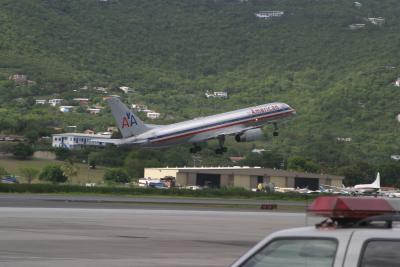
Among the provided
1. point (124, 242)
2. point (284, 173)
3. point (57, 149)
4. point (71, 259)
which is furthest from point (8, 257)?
point (57, 149)

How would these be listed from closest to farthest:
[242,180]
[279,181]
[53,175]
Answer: [53,175], [242,180], [279,181]

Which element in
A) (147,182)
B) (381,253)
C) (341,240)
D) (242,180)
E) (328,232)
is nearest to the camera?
(381,253)

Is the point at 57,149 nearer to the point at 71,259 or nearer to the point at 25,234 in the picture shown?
the point at 25,234

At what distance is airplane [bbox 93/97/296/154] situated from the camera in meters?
98.6

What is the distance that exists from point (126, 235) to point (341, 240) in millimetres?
26806

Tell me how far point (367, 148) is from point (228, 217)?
10961 cm

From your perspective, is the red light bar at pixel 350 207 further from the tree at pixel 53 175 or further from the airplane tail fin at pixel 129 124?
the tree at pixel 53 175

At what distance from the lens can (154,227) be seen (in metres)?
41.4

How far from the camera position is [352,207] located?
982 centimetres

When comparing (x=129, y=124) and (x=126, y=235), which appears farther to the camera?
(x=129, y=124)

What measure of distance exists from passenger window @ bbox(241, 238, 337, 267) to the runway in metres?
14.7

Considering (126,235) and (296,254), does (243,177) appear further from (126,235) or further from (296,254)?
(296,254)

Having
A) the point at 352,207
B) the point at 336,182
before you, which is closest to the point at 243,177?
the point at 336,182

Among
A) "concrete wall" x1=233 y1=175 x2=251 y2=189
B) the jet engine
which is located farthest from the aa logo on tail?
"concrete wall" x1=233 y1=175 x2=251 y2=189
